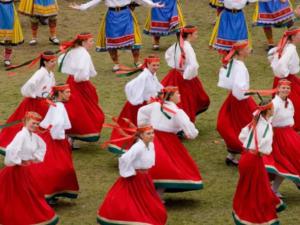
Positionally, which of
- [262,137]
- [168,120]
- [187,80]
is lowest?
[187,80]

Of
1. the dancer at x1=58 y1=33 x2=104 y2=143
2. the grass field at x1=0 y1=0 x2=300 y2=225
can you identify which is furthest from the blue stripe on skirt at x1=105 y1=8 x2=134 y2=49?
the dancer at x1=58 y1=33 x2=104 y2=143

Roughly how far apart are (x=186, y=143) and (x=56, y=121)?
250 cm

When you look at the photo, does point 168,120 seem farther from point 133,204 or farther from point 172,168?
point 133,204

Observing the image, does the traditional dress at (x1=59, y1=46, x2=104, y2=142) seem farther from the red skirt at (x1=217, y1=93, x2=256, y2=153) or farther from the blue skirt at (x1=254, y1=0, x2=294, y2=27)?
the blue skirt at (x1=254, y1=0, x2=294, y2=27)

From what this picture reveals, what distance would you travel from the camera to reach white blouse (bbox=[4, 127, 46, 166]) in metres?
9.37

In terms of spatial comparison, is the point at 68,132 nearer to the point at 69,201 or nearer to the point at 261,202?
the point at 69,201

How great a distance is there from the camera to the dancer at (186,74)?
12008 mm

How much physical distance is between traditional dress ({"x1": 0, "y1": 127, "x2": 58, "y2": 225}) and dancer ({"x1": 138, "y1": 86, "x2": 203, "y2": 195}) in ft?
4.39

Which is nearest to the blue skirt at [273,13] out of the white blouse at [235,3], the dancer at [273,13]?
the dancer at [273,13]

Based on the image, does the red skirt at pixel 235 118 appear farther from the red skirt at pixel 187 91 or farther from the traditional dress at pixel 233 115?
the red skirt at pixel 187 91

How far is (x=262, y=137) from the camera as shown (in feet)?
31.6

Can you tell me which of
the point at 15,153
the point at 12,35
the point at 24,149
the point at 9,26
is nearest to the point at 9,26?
the point at 9,26

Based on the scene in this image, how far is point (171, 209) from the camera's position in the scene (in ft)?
34.3

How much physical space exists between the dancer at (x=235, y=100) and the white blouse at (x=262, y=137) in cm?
143
